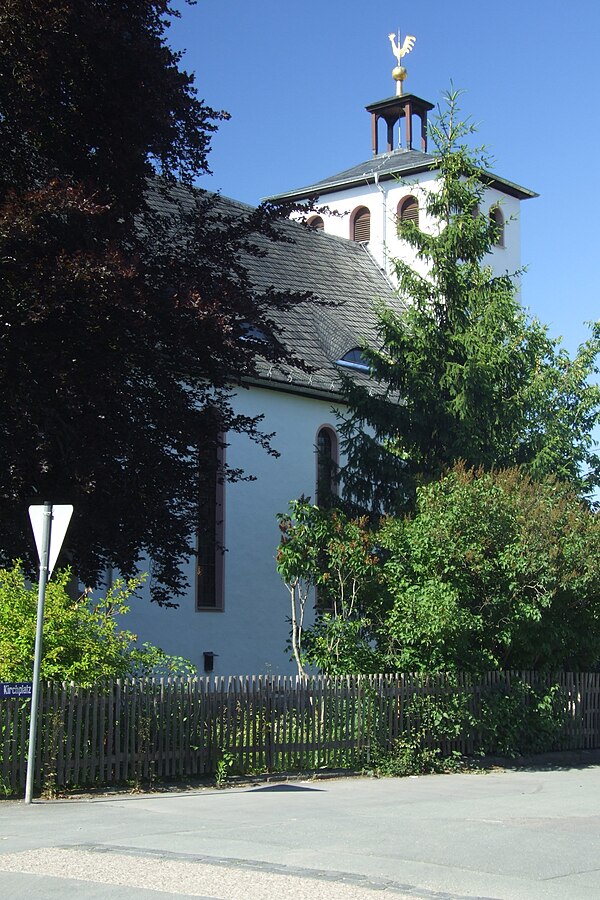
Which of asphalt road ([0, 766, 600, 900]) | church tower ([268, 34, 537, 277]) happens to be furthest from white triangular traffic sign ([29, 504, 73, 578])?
church tower ([268, 34, 537, 277])

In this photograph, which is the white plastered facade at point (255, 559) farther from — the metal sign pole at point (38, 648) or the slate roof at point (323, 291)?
the metal sign pole at point (38, 648)

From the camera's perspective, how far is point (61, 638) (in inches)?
510

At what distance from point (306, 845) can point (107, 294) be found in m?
6.60

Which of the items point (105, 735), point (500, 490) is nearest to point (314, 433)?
point (500, 490)

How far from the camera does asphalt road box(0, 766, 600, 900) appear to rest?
7.38 metres

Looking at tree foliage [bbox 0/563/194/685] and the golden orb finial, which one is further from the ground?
the golden orb finial

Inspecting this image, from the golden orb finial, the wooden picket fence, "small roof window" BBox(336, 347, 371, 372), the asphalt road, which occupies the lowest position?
the asphalt road

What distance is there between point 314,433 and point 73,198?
13.3 metres

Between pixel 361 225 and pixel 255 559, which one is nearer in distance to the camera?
pixel 255 559

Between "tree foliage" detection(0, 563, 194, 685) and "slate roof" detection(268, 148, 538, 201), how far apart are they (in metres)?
27.0

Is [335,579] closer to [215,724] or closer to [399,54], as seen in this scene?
[215,724]

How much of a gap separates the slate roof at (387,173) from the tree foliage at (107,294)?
2366 cm

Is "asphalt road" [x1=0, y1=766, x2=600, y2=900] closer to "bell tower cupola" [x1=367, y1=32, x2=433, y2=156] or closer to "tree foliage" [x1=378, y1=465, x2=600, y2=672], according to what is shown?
"tree foliage" [x1=378, y1=465, x2=600, y2=672]

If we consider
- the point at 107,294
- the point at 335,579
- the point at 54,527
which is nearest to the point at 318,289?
the point at 335,579
